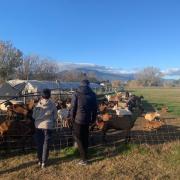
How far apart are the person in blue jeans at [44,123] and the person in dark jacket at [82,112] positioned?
55 centimetres

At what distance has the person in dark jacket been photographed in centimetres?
837

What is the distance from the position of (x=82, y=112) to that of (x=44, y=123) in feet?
3.01

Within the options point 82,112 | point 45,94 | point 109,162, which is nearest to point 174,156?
point 109,162

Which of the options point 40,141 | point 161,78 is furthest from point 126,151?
point 161,78

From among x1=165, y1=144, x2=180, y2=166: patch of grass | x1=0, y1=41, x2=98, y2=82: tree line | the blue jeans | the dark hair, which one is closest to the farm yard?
x1=165, y1=144, x2=180, y2=166: patch of grass

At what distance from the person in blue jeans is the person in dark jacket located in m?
0.55

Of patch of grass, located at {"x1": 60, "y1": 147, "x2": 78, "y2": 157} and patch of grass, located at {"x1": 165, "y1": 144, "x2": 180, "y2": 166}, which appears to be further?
patch of grass, located at {"x1": 60, "y1": 147, "x2": 78, "y2": 157}

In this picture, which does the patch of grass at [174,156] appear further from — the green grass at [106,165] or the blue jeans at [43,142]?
the blue jeans at [43,142]

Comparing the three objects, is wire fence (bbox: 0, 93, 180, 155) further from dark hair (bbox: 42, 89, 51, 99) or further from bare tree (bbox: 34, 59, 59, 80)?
bare tree (bbox: 34, 59, 59, 80)

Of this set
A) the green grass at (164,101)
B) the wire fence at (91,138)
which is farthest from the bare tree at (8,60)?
the wire fence at (91,138)

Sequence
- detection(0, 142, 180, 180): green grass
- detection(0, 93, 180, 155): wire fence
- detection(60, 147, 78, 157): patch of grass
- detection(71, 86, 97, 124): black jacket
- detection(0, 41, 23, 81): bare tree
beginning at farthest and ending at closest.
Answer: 1. detection(0, 41, 23, 81): bare tree
2. detection(0, 93, 180, 155): wire fence
3. detection(60, 147, 78, 157): patch of grass
4. detection(71, 86, 97, 124): black jacket
5. detection(0, 142, 180, 180): green grass

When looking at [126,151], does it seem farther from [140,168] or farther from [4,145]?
[4,145]

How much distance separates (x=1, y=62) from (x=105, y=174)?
178ft

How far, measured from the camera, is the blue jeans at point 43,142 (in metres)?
8.29
